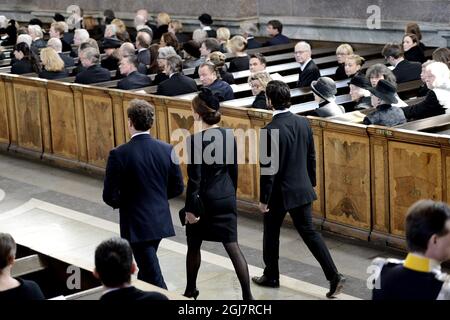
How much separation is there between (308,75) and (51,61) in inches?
129

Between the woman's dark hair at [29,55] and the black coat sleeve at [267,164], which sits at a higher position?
the woman's dark hair at [29,55]

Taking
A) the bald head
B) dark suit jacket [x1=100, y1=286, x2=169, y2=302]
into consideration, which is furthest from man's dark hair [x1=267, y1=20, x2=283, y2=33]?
dark suit jacket [x1=100, y1=286, x2=169, y2=302]

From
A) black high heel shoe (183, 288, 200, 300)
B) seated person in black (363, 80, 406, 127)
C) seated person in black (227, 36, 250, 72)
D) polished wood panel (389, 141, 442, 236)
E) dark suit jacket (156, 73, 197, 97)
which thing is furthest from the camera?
seated person in black (227, 36, 250, 72)

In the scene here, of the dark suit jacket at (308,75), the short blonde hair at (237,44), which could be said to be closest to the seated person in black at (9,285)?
the dark suit jacket at (308,75)

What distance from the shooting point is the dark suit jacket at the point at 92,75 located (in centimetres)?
1235

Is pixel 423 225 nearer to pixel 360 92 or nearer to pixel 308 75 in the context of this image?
pixel 360 92

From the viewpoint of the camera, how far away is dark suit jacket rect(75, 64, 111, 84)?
1235cm

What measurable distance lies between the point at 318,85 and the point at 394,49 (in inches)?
123

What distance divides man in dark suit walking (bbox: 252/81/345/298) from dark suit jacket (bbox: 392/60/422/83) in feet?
14.8

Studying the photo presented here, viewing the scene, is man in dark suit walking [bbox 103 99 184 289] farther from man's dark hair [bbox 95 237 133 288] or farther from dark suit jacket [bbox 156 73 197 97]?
dark suit jacket [bbox 156 73 197 97]

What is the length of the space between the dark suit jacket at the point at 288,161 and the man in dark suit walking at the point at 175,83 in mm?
3811

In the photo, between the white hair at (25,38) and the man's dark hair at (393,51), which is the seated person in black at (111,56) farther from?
the man's dark hair at (393,51)

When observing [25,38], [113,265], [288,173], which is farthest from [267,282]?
[25,38]
